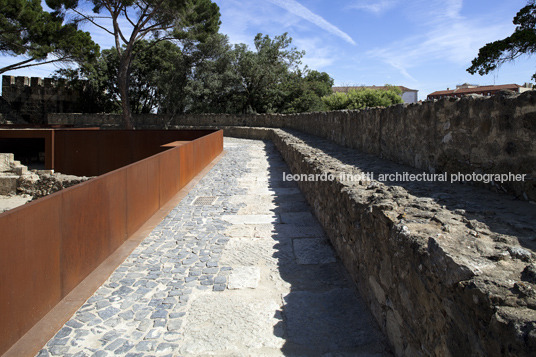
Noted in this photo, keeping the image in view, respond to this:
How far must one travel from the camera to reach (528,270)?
1.57m

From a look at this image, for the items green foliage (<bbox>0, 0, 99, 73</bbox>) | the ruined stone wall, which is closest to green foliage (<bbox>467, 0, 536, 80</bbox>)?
green foliage (<bbox>0, 0, 99, 73</bbox>)

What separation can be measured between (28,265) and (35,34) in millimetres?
25368

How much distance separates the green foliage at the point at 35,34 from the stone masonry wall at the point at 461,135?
23.0 m

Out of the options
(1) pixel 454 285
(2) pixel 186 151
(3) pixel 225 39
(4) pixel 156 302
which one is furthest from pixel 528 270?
(3) pixel 225 39

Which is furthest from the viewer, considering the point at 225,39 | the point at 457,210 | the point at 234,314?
the point at 225,39

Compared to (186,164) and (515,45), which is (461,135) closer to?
(186,164)

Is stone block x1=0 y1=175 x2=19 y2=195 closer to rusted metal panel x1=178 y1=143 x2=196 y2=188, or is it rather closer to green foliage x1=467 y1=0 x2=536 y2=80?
rusted metal panel x1=178 y1=143 x2=196 y2=188

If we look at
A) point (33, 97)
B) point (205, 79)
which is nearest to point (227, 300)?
point (205, 79)

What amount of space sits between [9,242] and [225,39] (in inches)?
1190

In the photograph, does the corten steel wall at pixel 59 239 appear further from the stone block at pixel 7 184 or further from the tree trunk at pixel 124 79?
the tree trunk at pixel 124 79

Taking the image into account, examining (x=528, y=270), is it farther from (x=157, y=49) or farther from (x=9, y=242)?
(x=157, y=49)

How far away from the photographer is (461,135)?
3434 millimetres

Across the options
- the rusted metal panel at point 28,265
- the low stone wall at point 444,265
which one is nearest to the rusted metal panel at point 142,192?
the rusted metal panel at point 28,265

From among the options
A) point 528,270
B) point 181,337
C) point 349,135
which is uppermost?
point 349,135
